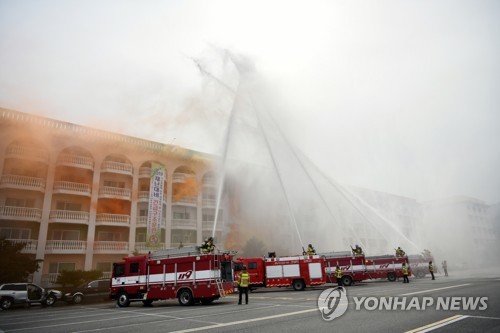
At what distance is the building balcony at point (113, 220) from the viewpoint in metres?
30.8

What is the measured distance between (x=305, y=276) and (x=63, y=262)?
2264cm

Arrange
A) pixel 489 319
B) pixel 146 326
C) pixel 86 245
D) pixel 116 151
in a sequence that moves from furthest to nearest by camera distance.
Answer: pixel 116 151 < pixel 86 245 < pixel 146 326 < pixel 489 319

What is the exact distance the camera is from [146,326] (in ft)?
31.0

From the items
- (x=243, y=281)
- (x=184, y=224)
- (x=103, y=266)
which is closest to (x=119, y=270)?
(x=243, y=281)

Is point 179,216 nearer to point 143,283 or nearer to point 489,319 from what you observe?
point 143,283

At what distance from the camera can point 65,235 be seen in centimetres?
2977

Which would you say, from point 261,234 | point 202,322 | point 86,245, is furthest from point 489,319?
point 261,234

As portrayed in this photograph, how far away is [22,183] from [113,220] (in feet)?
28.1

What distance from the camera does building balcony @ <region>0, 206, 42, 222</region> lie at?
25938mm

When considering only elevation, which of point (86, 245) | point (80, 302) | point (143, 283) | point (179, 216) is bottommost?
point (80, 302)

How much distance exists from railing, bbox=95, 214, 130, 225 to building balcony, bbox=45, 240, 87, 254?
103 inches

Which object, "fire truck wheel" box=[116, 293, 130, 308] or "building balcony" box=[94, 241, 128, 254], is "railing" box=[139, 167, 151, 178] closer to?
"building balcony" box=[94, 241, 128, 254]

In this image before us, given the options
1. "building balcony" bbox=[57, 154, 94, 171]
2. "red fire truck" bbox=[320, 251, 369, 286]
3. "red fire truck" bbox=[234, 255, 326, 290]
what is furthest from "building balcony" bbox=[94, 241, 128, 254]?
"red fire truck" bbox=[320, 251, 369, 286]

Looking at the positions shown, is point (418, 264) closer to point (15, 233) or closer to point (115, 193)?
point (115, 193)
